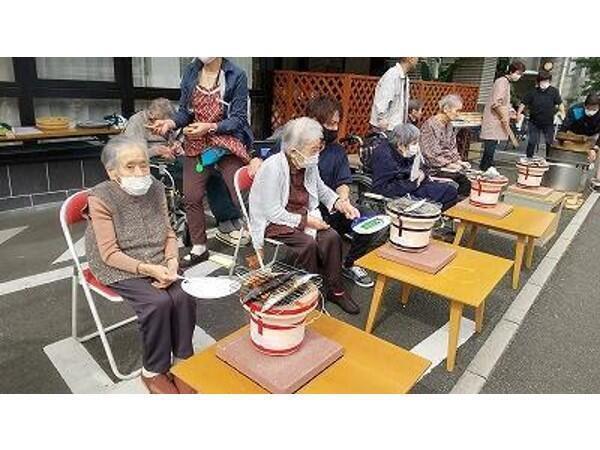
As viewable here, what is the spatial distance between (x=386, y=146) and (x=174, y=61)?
346 centimetres

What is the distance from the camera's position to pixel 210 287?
6.81ft

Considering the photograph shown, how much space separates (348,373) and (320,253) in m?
1.36

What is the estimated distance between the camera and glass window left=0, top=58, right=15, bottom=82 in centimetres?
458

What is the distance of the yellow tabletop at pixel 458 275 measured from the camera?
2.42 m

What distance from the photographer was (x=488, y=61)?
1179 cm

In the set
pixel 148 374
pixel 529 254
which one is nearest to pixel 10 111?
pixel 148 374

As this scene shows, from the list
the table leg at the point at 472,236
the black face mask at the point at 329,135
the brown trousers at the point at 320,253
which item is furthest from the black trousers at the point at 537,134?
the brown trousers at the point at 320,253

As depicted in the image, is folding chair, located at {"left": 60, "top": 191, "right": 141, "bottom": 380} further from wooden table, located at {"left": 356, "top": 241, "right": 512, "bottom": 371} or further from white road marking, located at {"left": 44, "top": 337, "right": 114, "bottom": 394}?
wooden table, located at {"left": 356, "top": 241, "right": 512, "bottom": 371}

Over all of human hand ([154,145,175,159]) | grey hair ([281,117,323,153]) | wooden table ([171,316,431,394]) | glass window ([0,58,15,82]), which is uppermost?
glass window ([0,58,15,82])

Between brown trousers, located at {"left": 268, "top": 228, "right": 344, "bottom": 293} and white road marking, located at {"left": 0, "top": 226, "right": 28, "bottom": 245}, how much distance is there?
2646 mm

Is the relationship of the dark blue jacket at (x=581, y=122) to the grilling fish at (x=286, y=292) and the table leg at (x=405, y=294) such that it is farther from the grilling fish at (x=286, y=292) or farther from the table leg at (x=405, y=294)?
the grilling fish at (x=286, y=292)

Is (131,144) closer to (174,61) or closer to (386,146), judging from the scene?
(386,146)

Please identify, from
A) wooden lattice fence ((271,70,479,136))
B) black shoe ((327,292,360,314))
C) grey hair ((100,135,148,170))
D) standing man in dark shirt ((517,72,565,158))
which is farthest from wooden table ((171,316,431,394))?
standing man in dark shirt ((517,72,565,158))

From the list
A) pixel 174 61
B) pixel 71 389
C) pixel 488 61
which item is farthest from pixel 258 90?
pixel 488 61
